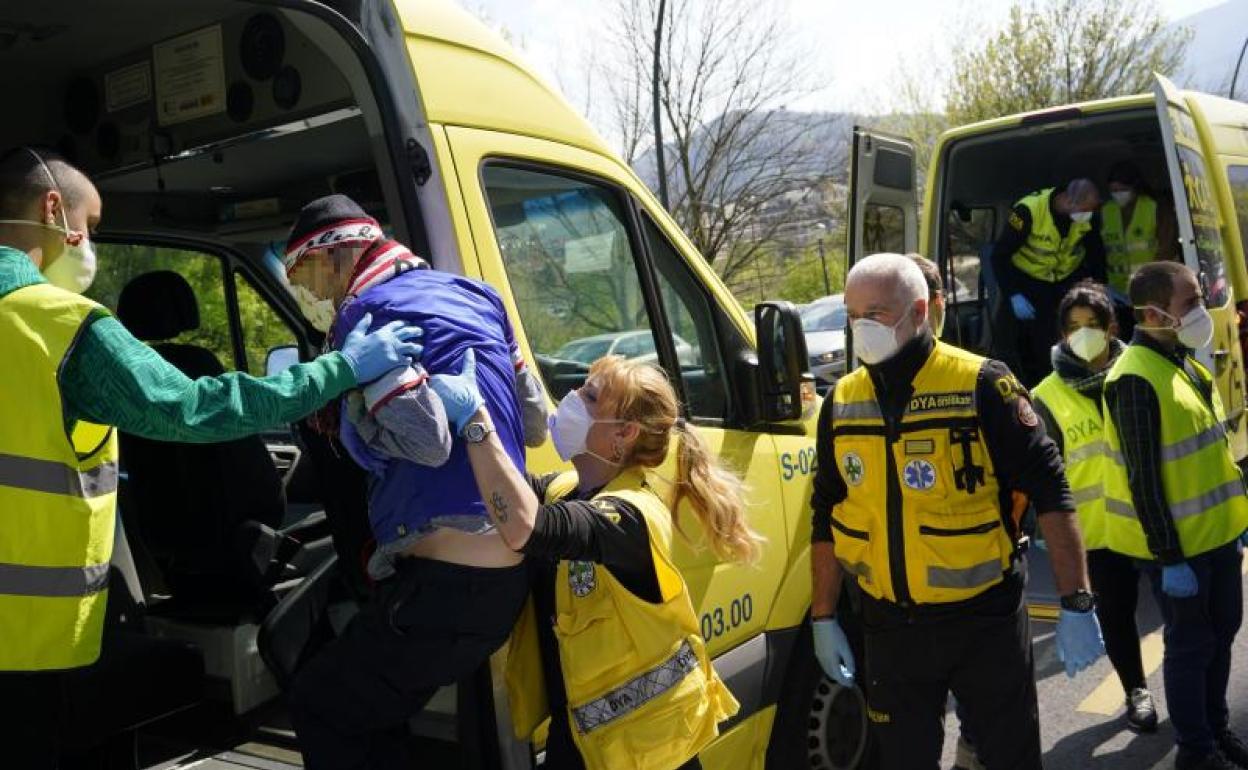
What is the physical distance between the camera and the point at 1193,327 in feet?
13.6

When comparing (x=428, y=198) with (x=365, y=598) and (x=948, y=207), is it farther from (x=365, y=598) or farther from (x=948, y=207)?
(x=948, y=207)

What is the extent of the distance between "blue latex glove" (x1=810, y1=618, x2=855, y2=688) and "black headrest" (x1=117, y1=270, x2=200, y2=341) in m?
2.47

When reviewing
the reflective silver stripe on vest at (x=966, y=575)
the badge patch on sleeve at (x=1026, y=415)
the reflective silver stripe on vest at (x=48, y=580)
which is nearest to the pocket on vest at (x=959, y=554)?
the reflective silver stripe on vest at (x=966, y=575)

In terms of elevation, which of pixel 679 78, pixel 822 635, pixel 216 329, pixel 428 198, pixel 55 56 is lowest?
pixel 822 635

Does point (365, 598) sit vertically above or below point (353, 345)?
below

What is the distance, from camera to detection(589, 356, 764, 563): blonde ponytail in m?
2.57

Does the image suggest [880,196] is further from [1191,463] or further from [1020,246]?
[1020,246]

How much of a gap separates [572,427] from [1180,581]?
7.85ft

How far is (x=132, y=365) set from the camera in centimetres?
216

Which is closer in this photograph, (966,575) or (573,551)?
(573,551)

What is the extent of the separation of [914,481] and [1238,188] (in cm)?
596

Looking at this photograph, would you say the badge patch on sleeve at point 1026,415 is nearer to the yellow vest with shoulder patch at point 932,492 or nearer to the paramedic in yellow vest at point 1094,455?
the yellow vest with shoulder patch at point 932,492

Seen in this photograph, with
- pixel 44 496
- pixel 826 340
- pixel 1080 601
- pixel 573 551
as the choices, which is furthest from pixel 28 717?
pixel 826 340

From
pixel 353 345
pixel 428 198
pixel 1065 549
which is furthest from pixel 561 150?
pixel 1065 549
